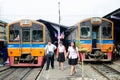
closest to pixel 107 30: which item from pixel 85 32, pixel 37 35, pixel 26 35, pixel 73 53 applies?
pixel 85 32

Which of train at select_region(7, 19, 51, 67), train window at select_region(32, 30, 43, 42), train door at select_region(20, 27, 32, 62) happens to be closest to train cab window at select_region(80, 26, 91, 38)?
train at select_region(7, 19, 51, 67)

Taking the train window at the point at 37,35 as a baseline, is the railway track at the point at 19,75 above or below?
below

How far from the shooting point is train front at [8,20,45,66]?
2023 cm

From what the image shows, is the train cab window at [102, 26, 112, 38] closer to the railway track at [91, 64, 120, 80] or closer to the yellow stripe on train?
the railway track at [91, 64, 120, 80]

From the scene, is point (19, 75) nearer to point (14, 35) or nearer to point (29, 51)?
point (29, 51)

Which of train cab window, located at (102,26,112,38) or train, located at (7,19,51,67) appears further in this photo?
train cab window, located at (102,26,112,38)

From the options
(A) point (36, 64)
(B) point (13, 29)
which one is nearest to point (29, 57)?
(A) point (36, 64)

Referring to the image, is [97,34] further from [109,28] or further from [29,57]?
[29,57]

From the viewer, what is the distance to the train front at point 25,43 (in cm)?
2023

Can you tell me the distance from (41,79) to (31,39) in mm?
6479

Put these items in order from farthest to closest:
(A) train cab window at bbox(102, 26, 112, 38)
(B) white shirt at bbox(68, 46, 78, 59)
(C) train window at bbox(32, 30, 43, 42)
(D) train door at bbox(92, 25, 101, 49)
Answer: (D) train door at bbox(92, 25, 101, 49) < (A) train cab window at bbox(102, 26, 112, 38) < (C) train window at bbox(32, 30, 43, 42) < (B) white shirt at bbox(68, 46, 78, 59)

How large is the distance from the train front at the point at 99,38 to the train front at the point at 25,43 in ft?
10.8

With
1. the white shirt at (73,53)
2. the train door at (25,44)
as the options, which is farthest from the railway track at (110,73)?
the train door at (25,44)

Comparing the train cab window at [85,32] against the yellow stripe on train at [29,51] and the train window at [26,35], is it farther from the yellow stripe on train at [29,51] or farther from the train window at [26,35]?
the train window at [26,35]
